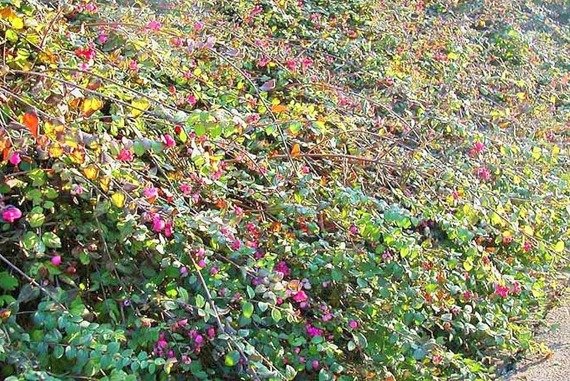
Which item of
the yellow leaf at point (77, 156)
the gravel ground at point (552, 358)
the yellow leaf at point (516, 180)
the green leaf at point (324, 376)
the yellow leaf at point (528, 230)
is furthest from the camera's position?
the yellow leaf at point (516, 180)

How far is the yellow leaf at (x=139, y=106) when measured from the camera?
103 inches

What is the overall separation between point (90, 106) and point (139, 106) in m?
0.19

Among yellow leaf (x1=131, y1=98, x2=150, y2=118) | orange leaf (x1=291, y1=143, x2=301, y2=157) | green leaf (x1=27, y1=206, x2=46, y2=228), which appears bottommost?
green leaf (x1=27, y1=206, x2=46, y2=228)

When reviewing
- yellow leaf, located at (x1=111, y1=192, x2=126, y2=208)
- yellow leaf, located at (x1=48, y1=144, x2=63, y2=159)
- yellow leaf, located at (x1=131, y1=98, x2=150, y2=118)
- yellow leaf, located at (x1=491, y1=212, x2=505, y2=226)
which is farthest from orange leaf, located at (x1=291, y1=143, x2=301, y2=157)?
yellow leaf, located at (x1=48, y1=144, x2=63, y2=159)

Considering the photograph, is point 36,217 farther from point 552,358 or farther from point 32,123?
point 552,358

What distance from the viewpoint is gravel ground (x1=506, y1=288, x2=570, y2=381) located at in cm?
309

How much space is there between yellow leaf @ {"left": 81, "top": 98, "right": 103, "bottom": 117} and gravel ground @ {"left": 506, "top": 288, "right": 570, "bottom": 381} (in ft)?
6.05

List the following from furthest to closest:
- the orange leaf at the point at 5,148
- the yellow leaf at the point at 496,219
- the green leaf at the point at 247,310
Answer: the yellow leaf at the point at 496,219, the green leaf at the point at 247,310, the orange leaf at the point at 5,148

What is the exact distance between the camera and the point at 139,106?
8.64 ft

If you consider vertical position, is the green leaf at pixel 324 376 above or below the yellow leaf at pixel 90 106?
→ below

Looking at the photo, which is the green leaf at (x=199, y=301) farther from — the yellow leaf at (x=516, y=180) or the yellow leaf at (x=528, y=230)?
the yellow leaf at (x=516, y=180)

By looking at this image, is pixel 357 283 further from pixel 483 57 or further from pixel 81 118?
pixel 483 57

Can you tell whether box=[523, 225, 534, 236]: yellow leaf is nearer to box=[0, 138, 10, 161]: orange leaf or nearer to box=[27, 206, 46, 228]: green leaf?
box=[27, 206, 46, 228]: green leaf

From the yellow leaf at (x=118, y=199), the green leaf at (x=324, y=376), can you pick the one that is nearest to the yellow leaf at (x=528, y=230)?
the green leaf at (x=324, y=376)
